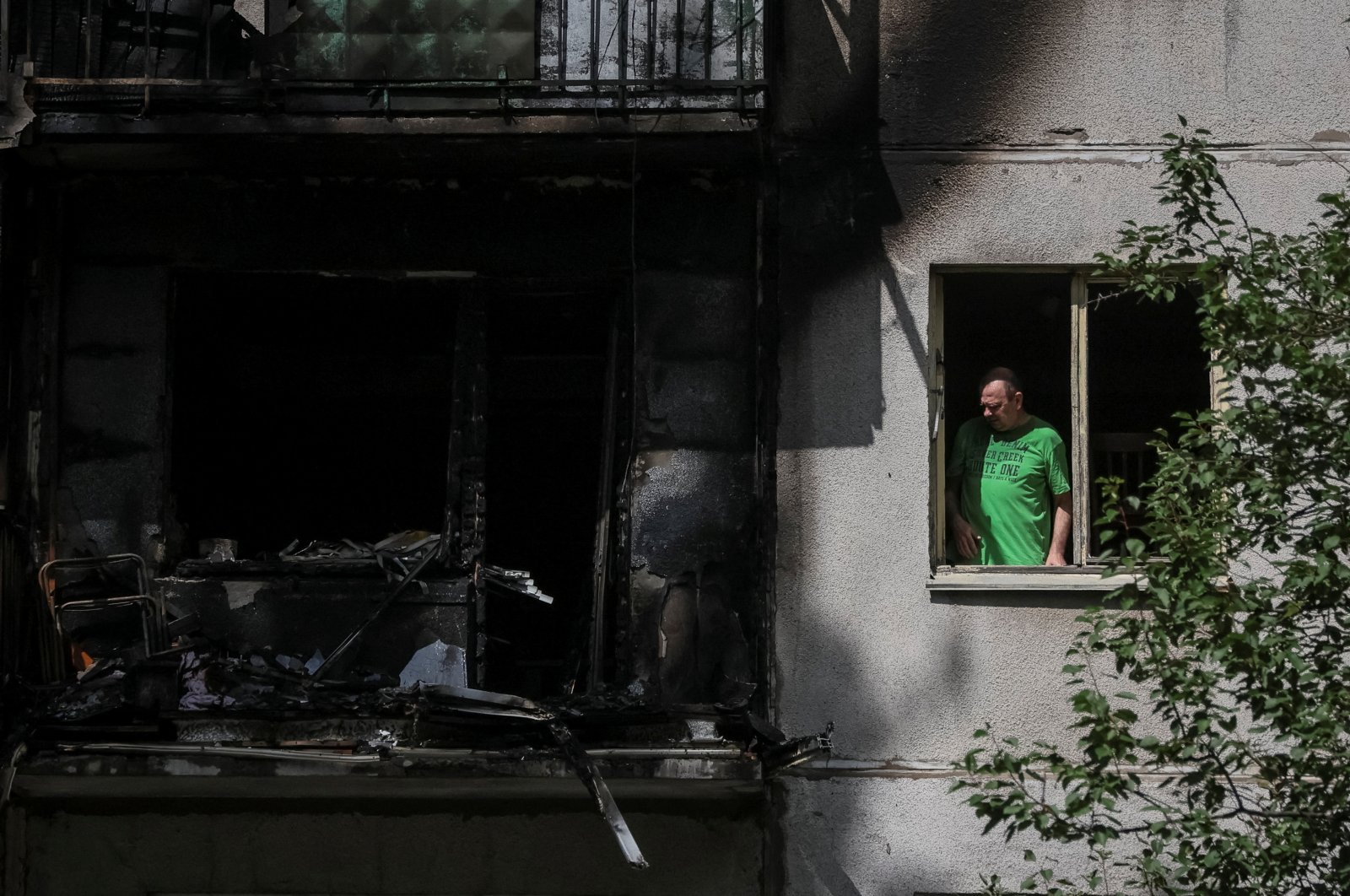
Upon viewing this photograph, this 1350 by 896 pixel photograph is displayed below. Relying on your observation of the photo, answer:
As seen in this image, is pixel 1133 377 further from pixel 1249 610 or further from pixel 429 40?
pixel 429 40

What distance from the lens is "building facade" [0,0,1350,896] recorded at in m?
8.16

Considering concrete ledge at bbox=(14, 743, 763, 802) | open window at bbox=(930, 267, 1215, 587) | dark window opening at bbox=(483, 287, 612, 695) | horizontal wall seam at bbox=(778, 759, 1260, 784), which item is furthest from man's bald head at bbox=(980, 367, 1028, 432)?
concrete ledge at bbox=(14, 743, 763, 802)

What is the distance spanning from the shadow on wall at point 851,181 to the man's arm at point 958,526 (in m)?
0.56

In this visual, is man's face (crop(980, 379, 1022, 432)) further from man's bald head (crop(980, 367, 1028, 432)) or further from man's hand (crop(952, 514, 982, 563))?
man's hand (crop(952, 514, 982, 563))

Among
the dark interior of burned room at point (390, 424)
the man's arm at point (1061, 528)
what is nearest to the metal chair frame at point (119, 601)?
the dark interior of burned room at point (390, 424)

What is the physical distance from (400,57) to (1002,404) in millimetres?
3351

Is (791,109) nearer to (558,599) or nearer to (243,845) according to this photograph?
(558,599)

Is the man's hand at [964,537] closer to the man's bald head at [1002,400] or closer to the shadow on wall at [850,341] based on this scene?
the shadow on wall at [850,341]

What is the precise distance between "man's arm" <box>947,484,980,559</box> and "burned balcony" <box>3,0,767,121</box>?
6.93ft

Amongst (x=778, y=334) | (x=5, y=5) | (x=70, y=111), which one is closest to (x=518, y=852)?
(x=778, y=334)

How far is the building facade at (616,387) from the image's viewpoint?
8.16 metres

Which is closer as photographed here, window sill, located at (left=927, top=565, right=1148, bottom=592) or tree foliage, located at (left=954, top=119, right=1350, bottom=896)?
tree foliage, located at (left=954, top=119, right=1350, bottom=896)

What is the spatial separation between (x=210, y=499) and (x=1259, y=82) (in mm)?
5787

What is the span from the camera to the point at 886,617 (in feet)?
27.3
